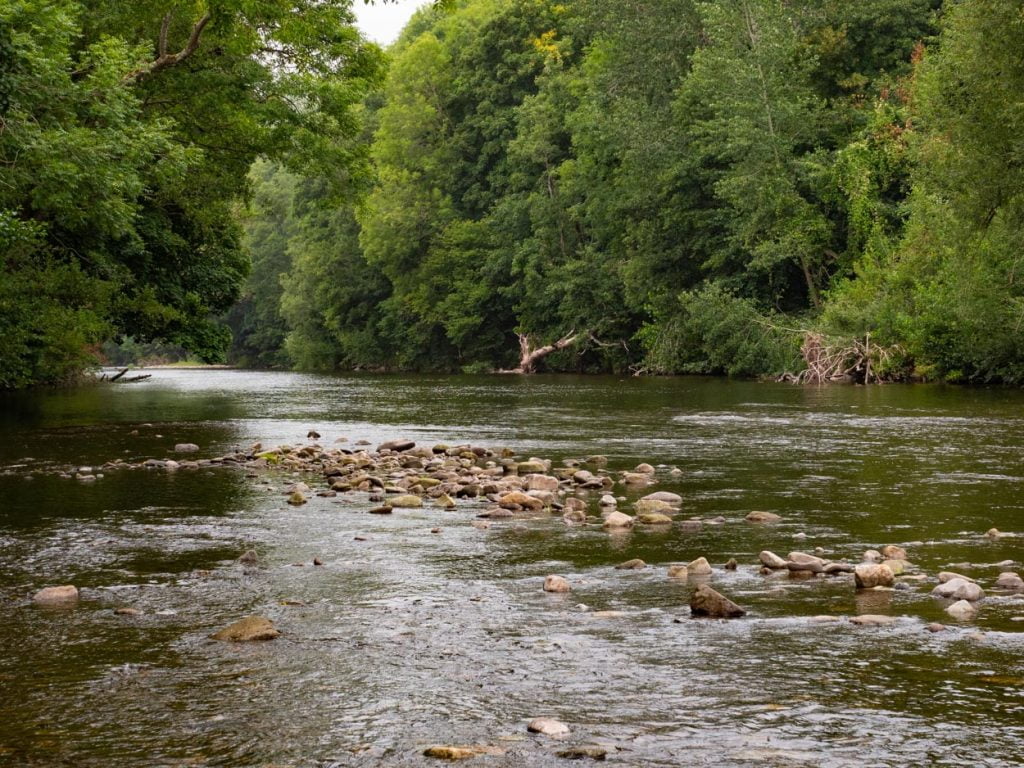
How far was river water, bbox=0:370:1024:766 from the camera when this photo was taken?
4.57 m

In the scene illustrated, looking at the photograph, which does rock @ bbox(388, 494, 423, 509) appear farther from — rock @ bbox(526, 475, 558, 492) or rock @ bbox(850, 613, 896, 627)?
rock @ bbox(850, 613, 896, 627)

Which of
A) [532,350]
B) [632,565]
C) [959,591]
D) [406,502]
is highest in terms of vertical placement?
[532,350]

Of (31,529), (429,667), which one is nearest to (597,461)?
(31,529)

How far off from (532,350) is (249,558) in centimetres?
5420

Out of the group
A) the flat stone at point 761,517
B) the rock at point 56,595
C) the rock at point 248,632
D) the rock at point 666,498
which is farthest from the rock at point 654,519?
the rock at point 56,595

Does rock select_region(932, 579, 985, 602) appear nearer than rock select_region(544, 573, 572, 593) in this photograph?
Yes

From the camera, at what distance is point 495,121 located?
216 feet

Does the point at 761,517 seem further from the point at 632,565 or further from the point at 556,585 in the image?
the point at 556,585

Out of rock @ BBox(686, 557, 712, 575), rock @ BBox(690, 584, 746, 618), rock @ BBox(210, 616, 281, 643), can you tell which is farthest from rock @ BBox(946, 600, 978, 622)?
rock @ BBox(210, 616, 281, 643)

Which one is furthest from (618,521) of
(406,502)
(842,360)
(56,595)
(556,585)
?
(842,360)

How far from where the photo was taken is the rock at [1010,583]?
7.11m

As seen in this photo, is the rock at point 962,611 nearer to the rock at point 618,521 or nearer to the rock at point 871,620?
the rock at point 871,620

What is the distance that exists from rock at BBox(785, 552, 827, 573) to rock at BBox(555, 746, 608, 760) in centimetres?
370

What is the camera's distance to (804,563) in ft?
25.4
